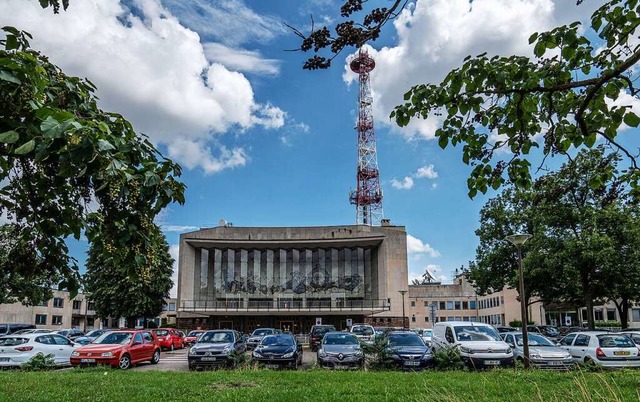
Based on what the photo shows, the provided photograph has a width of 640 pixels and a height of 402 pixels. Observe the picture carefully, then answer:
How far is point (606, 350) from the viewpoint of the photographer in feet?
63.0

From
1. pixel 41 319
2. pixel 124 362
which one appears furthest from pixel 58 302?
pixel 124 362

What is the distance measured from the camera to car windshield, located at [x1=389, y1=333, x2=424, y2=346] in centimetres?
1983

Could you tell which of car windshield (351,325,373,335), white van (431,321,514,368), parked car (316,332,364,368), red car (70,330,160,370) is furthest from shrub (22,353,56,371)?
car windshield (351,325,373,335)

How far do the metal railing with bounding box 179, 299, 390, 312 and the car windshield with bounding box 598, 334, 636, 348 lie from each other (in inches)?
1683

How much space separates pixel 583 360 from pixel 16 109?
21254 millimetres

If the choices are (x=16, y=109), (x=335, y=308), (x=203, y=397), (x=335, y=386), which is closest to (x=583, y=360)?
(x=335, y=386)

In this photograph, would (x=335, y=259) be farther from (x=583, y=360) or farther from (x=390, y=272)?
(x=583, y=360)

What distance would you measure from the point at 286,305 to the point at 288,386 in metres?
51.4

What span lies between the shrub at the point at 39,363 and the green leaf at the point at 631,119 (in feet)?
66.6

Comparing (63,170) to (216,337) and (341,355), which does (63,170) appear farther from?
(216,337)

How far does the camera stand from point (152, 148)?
20.2 feet

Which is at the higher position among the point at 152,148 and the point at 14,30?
the point at 14,30

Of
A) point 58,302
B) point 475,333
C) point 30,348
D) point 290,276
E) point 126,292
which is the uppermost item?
point 290,276

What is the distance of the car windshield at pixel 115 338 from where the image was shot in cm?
2141
